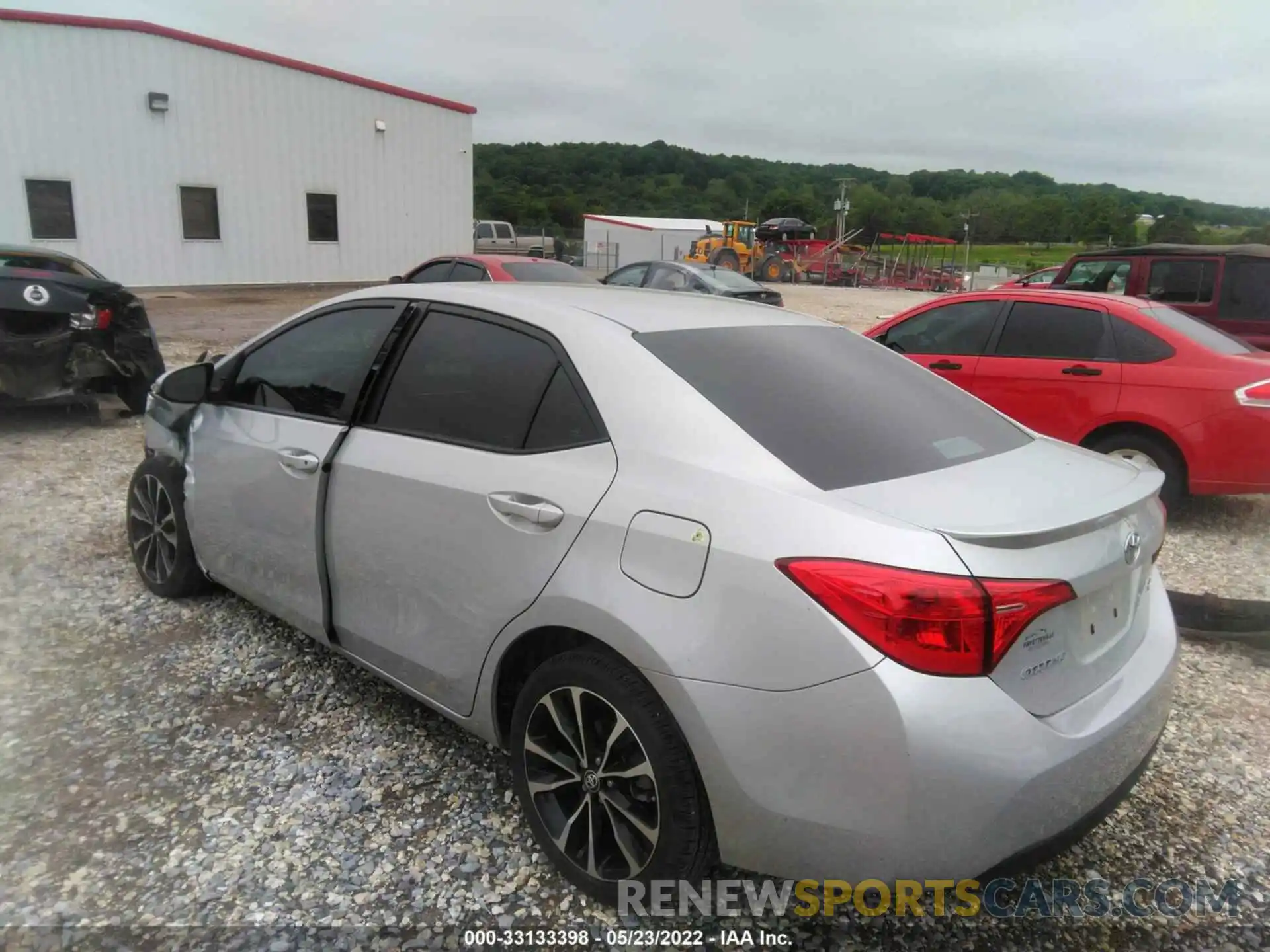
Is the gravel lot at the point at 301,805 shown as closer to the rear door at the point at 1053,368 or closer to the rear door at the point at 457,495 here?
the rear door at the point at 457,495

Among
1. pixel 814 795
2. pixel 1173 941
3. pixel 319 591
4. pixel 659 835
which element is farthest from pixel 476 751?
pixel 1173 941

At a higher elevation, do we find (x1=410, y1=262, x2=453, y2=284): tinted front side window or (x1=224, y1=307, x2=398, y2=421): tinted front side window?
(x1=224, y1=307, x2=398, y2=421): tinted front side window

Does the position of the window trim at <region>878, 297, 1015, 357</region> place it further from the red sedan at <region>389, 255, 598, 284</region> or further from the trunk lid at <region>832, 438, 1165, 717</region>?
the red sedan at <region>389, 255, 598, 284</region>

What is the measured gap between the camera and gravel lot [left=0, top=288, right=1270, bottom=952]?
7.98 ft

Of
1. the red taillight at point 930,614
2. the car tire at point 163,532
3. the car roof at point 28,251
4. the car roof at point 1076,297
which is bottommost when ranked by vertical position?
the car tire at point 163,532

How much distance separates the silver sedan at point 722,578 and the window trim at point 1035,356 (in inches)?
147

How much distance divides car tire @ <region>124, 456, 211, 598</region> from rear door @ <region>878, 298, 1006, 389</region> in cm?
487

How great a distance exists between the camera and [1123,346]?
6.11m

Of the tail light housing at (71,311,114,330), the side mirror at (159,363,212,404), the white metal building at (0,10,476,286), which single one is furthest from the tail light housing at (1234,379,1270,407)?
the white metal building at (0,10,476,286)

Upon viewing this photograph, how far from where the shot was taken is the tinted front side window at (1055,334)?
6.25 m

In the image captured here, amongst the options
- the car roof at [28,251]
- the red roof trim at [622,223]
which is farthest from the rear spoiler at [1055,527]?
the red roof trim at [622,223]

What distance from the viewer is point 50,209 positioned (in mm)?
19438

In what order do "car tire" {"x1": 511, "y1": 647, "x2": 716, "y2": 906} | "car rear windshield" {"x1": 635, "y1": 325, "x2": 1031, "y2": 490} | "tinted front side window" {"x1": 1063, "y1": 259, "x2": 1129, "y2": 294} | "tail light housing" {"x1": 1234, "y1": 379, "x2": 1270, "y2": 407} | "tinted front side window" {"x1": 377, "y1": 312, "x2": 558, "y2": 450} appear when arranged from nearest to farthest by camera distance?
"car tire" {"x1": 511, "y1": 647, "x2": 716, "y2": 906}
"car rear windshield" {"x1": 635, "y1": 325, "x2": 1031, "y2": 490}
"tinted front side window" {"x1": 377, "y1": 312, "x2": 558, "y2": 450}
"tail light housing" {"x1": 1234, "y1": 379, "x2": 1270, "y2": 407}
"tinted front side window" {"x1": 1063, "y1": 259, "x2": 1129, "y2": 294}

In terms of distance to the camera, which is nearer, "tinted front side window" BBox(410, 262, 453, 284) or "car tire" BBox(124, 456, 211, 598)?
"car tire" BBox(124, 456, 211, 598)
